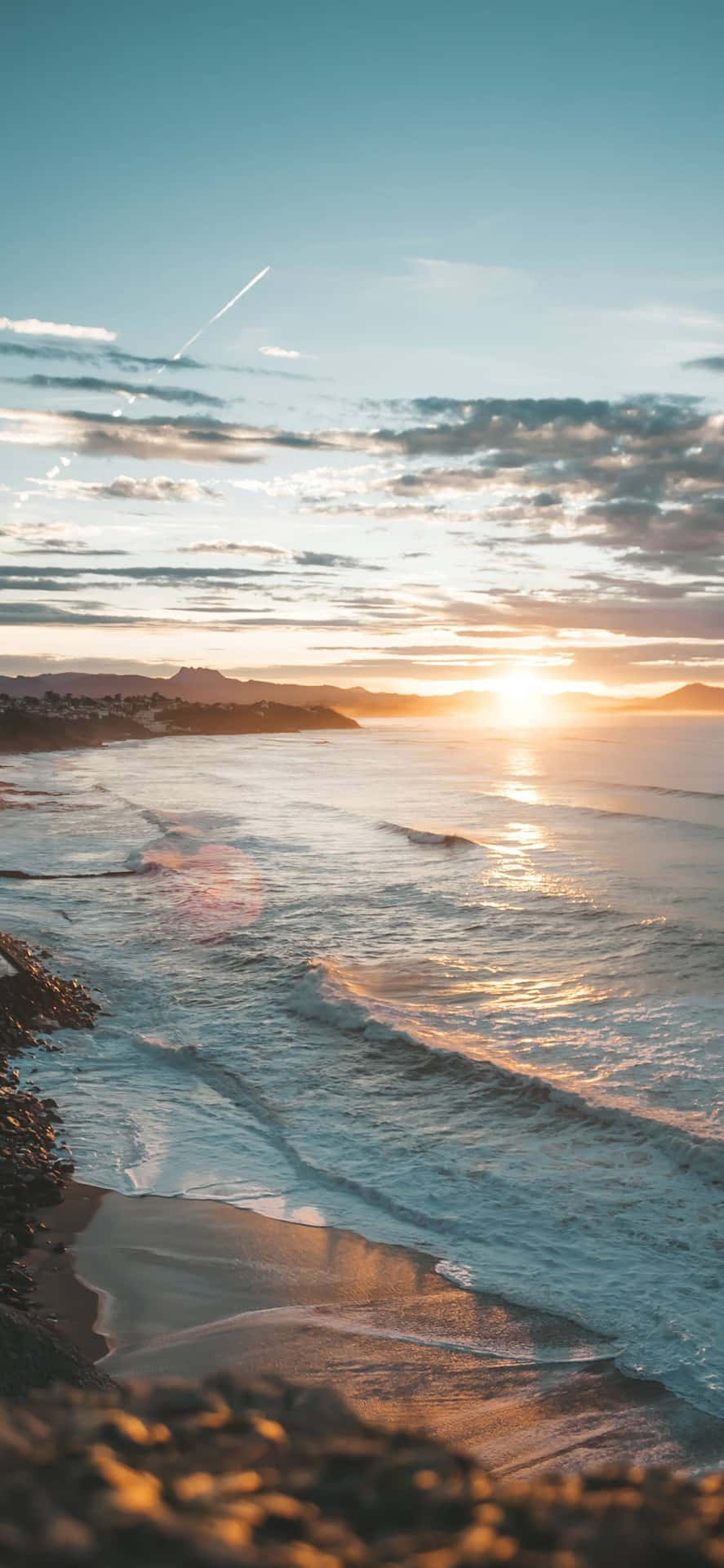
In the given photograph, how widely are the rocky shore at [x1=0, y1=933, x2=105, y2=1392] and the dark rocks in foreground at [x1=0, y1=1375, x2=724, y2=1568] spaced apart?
3523 mm

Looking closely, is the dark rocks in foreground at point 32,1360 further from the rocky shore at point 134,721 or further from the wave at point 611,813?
the rocky shore at point 134,721

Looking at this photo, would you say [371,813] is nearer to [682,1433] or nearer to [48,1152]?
[48,1152]

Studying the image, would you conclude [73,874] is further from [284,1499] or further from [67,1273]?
[284,1499]

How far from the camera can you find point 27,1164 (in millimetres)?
8719

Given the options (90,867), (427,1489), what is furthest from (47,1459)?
(90,867)

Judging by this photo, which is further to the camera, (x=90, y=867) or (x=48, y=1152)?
(x=90, y=867)

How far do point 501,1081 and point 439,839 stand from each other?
2087 centimetres

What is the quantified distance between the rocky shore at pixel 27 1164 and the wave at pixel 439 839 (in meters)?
17.5

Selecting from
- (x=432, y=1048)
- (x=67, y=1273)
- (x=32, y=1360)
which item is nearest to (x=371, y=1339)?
(x=67, y=1273)

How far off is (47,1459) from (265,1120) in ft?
30.7

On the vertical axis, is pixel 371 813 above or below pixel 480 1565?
below

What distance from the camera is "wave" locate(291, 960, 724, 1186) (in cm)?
948

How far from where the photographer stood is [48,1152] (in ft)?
30.2

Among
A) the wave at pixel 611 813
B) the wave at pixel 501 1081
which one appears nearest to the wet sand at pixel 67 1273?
the wave at pixel 501 1081
